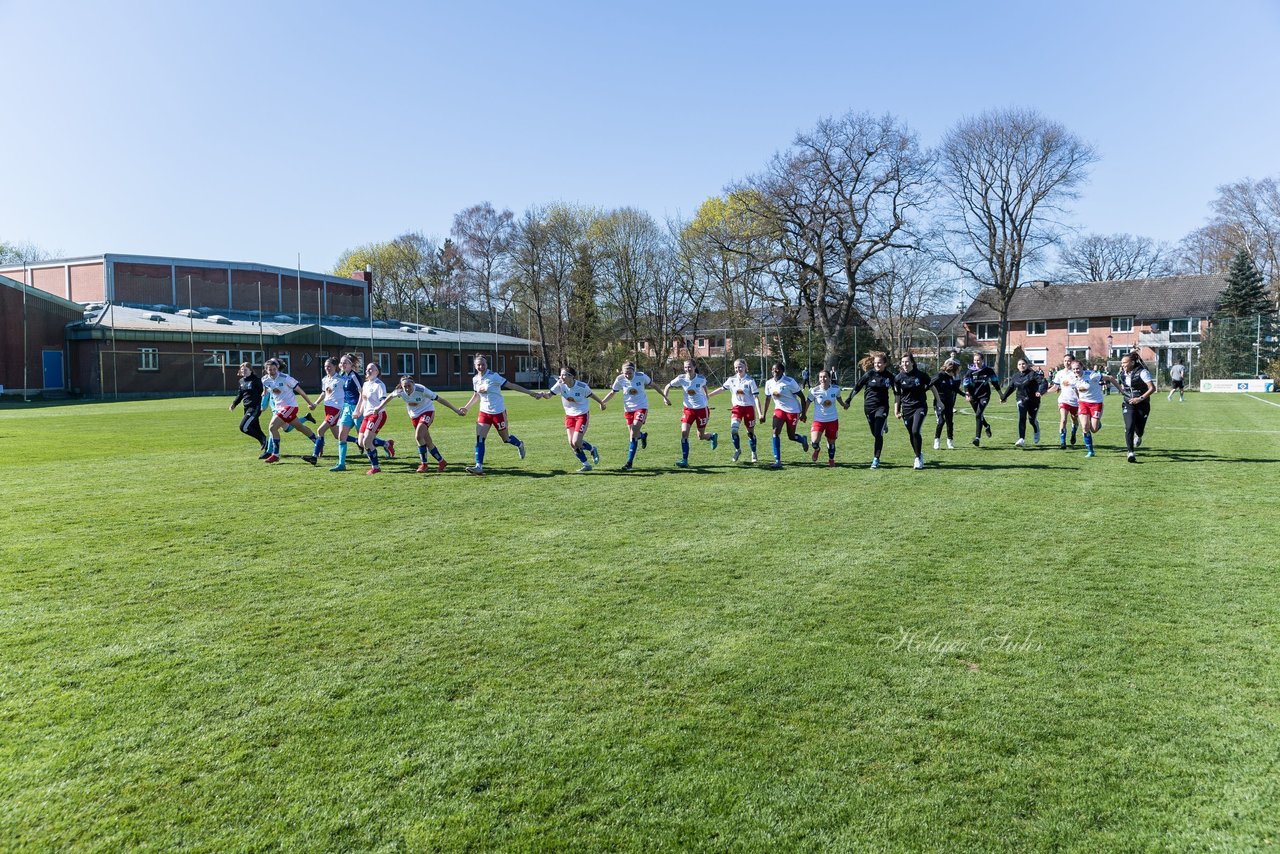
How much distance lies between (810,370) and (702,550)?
145 feet

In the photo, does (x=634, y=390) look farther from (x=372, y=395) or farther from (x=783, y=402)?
(x=372, y=395)

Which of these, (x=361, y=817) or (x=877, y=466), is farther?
(x=877, y=466)

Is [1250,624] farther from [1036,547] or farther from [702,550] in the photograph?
[702,550]

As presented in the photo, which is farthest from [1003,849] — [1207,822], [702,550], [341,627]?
[702,550]

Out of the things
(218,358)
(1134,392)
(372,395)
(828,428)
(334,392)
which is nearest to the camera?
(372,395)

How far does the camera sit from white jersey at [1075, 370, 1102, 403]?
16.3m

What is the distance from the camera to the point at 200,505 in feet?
35.8

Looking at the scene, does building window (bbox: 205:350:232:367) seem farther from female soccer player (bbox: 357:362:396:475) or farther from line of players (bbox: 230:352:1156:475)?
female soccer player (bbox: 357:362:396:475)

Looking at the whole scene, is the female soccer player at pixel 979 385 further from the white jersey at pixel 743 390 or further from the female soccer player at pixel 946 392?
the white jersey at pixel 743 390

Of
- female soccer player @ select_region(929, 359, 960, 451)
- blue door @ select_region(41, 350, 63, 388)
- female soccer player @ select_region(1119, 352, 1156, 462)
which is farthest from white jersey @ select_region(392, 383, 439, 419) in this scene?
blue door @ select_region(41, 350, 63, 388)

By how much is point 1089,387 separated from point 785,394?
6.01 m

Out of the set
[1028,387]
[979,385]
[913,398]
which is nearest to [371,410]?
[913,398]

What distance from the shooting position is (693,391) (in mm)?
15250

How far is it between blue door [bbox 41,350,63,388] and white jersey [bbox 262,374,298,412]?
3800cm
